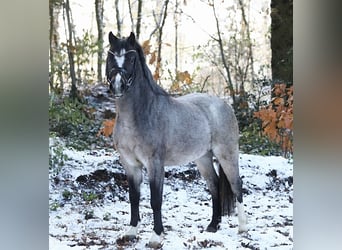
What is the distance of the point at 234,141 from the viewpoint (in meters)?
1.85

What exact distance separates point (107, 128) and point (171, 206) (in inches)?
16.2

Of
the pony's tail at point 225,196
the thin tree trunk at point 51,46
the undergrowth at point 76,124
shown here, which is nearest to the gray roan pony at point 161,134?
the pony's tail at point 225,196

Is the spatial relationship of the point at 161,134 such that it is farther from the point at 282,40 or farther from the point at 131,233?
the point at 282,40

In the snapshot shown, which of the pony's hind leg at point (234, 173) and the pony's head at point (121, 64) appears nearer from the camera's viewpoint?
the pony's head at point (121, 64)

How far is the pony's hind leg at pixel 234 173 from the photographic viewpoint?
72.7 inches

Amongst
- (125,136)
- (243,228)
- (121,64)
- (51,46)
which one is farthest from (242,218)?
(51,46)

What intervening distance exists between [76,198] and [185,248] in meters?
0.48

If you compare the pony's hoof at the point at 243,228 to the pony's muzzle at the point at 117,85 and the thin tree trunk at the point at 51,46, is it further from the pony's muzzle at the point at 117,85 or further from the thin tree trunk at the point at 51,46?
the thin tree trunk at the point at 51,46

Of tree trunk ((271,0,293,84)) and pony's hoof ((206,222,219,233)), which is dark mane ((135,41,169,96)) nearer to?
tree trunk ((271,0,293,84))

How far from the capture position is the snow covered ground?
178 cm

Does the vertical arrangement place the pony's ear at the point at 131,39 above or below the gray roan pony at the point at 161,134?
above

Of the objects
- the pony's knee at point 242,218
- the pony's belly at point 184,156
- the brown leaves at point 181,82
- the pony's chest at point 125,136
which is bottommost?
the pony's knee at point 242,218

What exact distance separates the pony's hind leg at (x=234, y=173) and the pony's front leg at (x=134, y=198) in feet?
1.11
